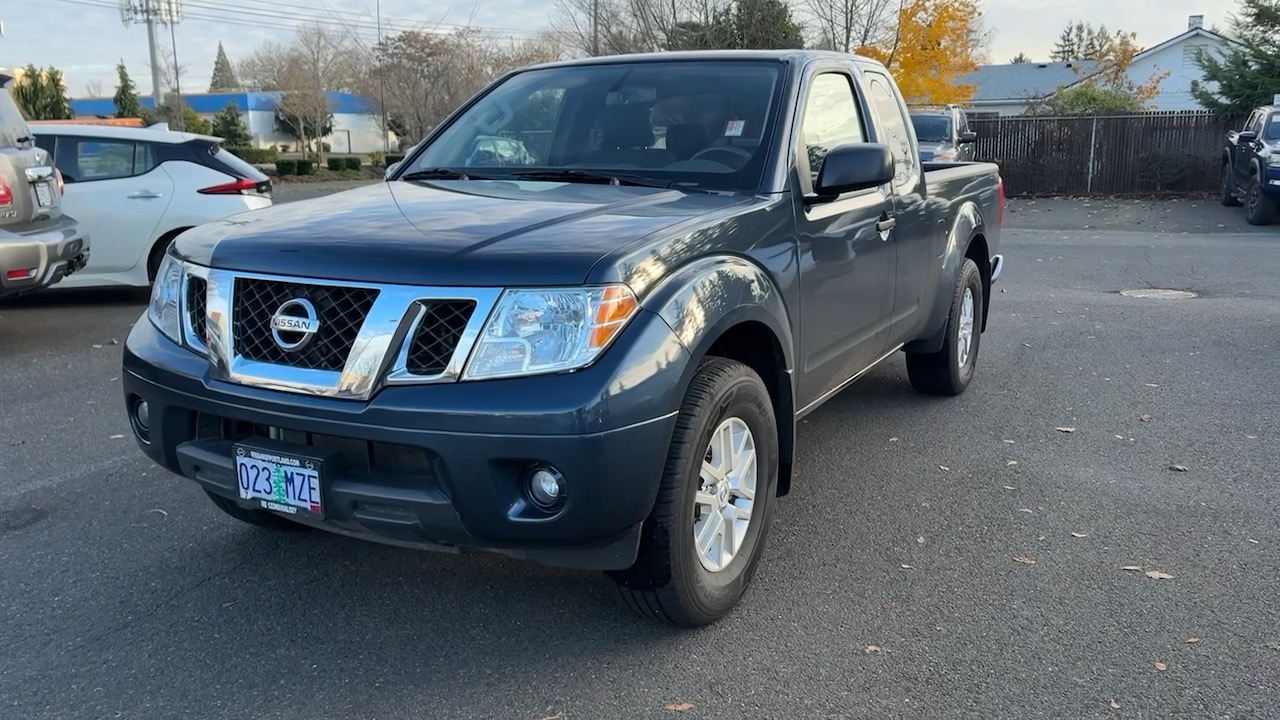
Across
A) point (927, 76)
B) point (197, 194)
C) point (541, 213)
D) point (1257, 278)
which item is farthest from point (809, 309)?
point (927, 76)

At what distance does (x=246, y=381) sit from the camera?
3023 millimetres

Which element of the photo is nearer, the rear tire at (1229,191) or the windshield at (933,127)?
the windshield at (933,127)

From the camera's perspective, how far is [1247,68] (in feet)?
76.0

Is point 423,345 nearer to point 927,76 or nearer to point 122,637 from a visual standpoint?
point 122,637

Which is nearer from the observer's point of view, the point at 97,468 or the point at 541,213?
the point at 541,213

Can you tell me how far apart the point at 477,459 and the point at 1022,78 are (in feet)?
193

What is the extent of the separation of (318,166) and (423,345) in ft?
135

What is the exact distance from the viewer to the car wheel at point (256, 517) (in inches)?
151

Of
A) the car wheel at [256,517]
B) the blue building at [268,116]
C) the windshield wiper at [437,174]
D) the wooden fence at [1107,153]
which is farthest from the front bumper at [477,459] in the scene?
the blue building at [268,116]

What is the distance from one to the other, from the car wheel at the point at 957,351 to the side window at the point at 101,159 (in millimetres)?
6838

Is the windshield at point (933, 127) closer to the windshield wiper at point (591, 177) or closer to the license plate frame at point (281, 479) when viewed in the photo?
the windshield wiper at point (591, 177)

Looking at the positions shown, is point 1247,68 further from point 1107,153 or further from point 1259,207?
point 1259,207

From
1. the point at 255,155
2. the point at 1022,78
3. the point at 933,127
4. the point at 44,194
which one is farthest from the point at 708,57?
the point at 1022,78

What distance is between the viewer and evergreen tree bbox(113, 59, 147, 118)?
4612cm
